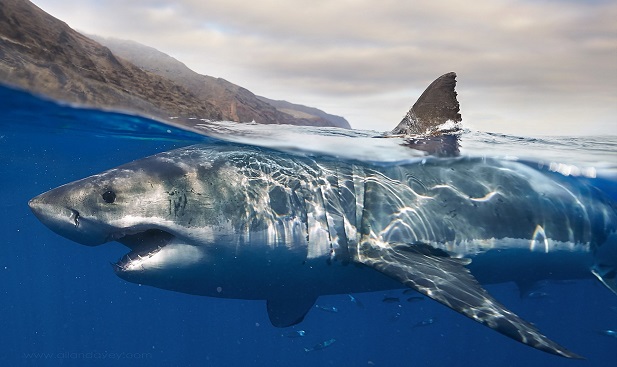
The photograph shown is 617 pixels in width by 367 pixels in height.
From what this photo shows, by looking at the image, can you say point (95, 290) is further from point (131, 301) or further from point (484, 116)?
point (484, 116)

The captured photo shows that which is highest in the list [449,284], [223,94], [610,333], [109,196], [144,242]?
[223,94]

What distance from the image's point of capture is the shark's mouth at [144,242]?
3.80 meters

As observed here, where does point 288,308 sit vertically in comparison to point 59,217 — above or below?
below

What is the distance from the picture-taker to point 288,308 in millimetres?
5785

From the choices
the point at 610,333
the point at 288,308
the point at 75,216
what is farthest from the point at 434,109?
the point at 610,333

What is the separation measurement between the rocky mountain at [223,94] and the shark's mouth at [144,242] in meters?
3.11

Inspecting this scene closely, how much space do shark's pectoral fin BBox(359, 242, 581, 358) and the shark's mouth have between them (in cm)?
186

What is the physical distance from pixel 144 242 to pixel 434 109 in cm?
482

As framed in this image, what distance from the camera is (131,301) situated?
73.9m

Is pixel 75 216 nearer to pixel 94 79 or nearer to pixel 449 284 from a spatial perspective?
pixel 449 284

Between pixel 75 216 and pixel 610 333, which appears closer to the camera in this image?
pixel 75 216

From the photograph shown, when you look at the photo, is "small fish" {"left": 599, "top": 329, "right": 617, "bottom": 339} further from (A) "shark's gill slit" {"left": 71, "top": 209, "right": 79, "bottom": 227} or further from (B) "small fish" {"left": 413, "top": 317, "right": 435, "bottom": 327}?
(A) "shark's gill slit" {"left": 71, "top": 209, "right": 79, "bottom": 227}

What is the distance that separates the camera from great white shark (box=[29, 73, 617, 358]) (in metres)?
3.74

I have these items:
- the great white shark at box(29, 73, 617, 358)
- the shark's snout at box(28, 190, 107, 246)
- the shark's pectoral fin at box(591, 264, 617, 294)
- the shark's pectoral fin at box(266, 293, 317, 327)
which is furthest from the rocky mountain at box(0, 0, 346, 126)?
the shark's pectoral fin at box(591, 264, 617, 294)
